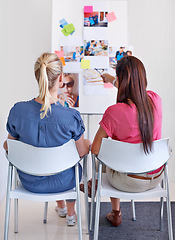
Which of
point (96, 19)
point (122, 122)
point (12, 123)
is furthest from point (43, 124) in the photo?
point (96, 19)

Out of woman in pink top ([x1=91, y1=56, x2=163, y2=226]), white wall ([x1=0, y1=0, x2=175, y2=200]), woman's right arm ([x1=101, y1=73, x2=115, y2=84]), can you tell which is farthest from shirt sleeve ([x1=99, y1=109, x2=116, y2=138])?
white wall ([x1=0, y1=0, x2=175, y2=200])

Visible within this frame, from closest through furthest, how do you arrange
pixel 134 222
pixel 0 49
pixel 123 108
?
pixel 123 108
pixel 134 222
pixel 0 49

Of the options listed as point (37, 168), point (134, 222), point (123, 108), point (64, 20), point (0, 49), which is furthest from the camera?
point (0, 49)

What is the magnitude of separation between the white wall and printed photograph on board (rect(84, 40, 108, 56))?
43cm

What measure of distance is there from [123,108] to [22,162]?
64 cm

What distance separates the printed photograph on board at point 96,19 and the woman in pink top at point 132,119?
1.06 meters

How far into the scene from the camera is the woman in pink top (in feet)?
6.09

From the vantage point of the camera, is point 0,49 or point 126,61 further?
point 0,49

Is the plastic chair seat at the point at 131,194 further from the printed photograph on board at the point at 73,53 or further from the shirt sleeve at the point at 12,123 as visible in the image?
the printed photograph on board at the point at 73,53

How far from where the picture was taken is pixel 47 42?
10.7 ft

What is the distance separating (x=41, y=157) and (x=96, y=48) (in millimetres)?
1523

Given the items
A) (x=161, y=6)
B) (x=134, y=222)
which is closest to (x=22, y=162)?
(x=134, y=222)

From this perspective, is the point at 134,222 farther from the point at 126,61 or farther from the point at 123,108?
the point at 126,61

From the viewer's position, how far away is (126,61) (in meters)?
1.97
